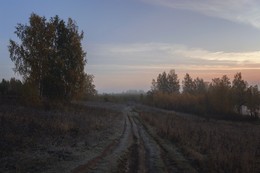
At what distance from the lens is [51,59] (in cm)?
5272

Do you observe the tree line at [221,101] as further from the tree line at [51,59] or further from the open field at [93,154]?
the open field at [93,154]

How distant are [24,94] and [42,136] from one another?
75.9 feet

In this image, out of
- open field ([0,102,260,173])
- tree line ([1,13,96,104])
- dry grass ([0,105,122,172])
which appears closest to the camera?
dry grass ([0,105,122,172])

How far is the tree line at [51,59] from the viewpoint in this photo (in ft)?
161

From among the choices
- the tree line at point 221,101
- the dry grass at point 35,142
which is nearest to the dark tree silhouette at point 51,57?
the dry grass at point 35,142

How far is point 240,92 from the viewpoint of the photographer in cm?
12494

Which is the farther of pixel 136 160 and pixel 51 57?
pixel 51 57

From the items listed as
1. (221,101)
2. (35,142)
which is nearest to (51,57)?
(35,142)

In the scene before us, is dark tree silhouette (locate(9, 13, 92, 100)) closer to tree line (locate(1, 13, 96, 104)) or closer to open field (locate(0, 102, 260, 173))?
tree line (locate(1, 13, 96, 104))

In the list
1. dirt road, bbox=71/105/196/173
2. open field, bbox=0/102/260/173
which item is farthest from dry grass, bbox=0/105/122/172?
dirt road, bbox=71/105/196/173

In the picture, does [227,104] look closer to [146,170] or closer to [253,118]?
[253,118]

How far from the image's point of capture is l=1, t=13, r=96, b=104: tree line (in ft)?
161

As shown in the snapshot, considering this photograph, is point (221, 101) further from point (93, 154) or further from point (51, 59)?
point (93, 154)

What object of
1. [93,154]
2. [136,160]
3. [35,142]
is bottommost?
[136,160]
